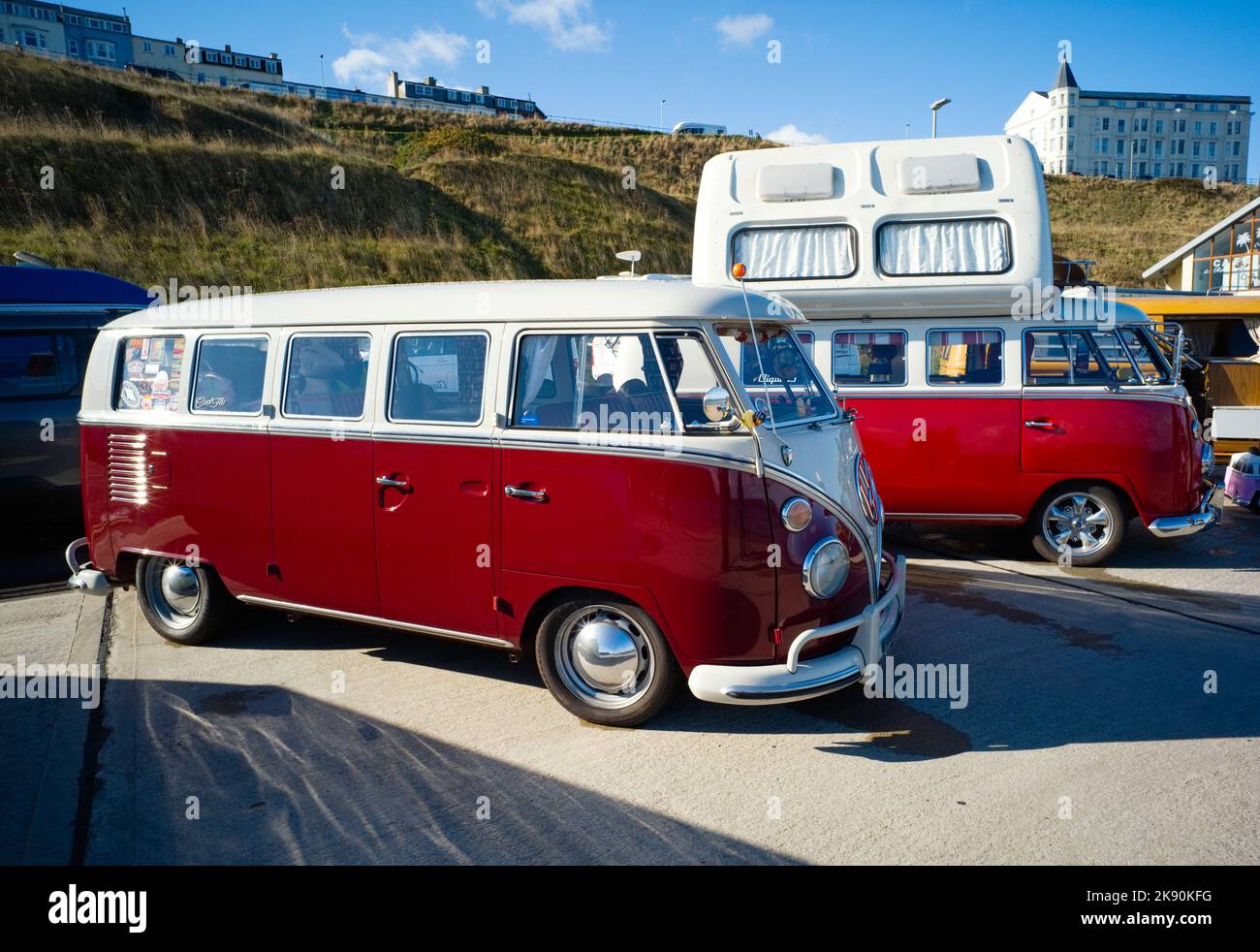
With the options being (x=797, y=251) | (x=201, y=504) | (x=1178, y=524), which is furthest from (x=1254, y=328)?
(x=201, y=504)

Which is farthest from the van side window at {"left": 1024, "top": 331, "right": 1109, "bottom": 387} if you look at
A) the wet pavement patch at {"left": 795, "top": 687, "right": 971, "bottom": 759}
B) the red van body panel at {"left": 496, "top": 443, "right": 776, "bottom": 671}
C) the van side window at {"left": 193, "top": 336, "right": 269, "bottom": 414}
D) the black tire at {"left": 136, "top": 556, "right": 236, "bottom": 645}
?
the black tire at {"left": 136, "top": 556, "right": 236, "bottom": 645}

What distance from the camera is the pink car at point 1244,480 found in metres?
9.96

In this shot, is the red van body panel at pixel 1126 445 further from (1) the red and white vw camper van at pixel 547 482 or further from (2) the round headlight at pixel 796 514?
(2) the round headlight at pixel 796 514

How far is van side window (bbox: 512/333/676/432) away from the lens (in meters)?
4.52

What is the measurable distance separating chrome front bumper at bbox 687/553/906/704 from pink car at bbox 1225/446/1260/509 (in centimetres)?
790

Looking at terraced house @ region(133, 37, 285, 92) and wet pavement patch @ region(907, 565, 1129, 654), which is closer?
wet pavement patch @ region(907, 565, 1129, 654)

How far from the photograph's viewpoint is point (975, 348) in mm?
8141

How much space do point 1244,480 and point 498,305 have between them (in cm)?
931

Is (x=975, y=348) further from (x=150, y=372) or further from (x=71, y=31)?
(x=71, y=31)

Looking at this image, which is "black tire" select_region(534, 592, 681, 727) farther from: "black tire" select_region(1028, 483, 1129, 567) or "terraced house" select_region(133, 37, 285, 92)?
"terraced house" select_region(133, 37, 285, 92)
